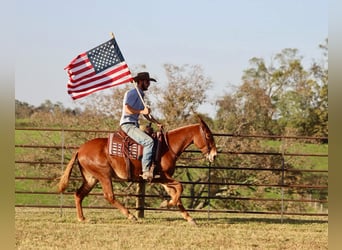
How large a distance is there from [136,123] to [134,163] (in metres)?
0.67

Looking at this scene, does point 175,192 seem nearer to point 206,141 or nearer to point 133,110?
point 206,141

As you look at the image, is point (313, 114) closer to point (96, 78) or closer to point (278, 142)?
point (278, 142)

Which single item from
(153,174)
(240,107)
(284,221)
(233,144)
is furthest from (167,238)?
(240,107)

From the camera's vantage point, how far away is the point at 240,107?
18.1 meters

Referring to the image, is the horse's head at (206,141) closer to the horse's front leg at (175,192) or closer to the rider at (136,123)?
the horse's front leg at (175,192)

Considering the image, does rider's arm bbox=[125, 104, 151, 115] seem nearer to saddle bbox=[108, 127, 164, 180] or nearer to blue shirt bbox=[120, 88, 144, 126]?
blue shirt bbox=[120, 88, 144, 126]

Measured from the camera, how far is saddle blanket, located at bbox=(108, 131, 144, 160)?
988 centimetres

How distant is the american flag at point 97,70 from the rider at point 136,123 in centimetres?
28

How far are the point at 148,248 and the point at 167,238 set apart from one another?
86 centimetres

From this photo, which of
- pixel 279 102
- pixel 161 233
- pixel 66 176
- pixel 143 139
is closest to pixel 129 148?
pixel 143 139

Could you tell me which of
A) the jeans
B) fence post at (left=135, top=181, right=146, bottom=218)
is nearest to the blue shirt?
the jeans

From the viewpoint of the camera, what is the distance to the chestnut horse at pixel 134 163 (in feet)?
32.8

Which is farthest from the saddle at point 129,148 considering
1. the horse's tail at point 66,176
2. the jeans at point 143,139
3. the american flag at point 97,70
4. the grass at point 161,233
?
the grass at point 161,233

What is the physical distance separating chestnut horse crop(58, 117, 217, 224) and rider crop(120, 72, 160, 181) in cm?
26
